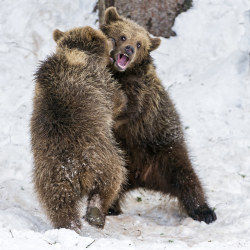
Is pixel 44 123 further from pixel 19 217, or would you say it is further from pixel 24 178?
pixel 24 178

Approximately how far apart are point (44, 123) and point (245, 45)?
6812 mm

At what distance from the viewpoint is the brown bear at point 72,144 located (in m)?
5.24

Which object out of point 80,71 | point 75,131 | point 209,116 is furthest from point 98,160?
point 209,116

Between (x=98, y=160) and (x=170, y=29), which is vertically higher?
(x=98, y=160)

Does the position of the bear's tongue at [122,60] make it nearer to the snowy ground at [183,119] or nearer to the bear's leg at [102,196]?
the bear's leg at [102,196]

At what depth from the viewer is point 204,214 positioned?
7.21m

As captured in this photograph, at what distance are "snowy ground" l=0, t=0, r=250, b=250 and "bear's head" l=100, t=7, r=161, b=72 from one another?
7.31 feet

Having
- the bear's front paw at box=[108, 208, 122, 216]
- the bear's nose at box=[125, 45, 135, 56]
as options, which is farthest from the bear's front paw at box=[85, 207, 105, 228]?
the bear's nose at box=[125, 45, 135, 56]

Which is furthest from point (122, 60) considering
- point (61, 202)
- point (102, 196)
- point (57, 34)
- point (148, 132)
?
point (61, 202)

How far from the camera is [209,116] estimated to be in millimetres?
10070

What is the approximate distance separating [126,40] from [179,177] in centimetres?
213

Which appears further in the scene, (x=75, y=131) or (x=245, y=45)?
(x=245, y=45)

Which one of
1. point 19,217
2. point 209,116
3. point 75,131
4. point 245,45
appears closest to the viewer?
point 75,131

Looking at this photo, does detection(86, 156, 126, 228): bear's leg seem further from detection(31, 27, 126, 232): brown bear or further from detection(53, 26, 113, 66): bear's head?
detection(53, 26, 113, 66): bear's head
